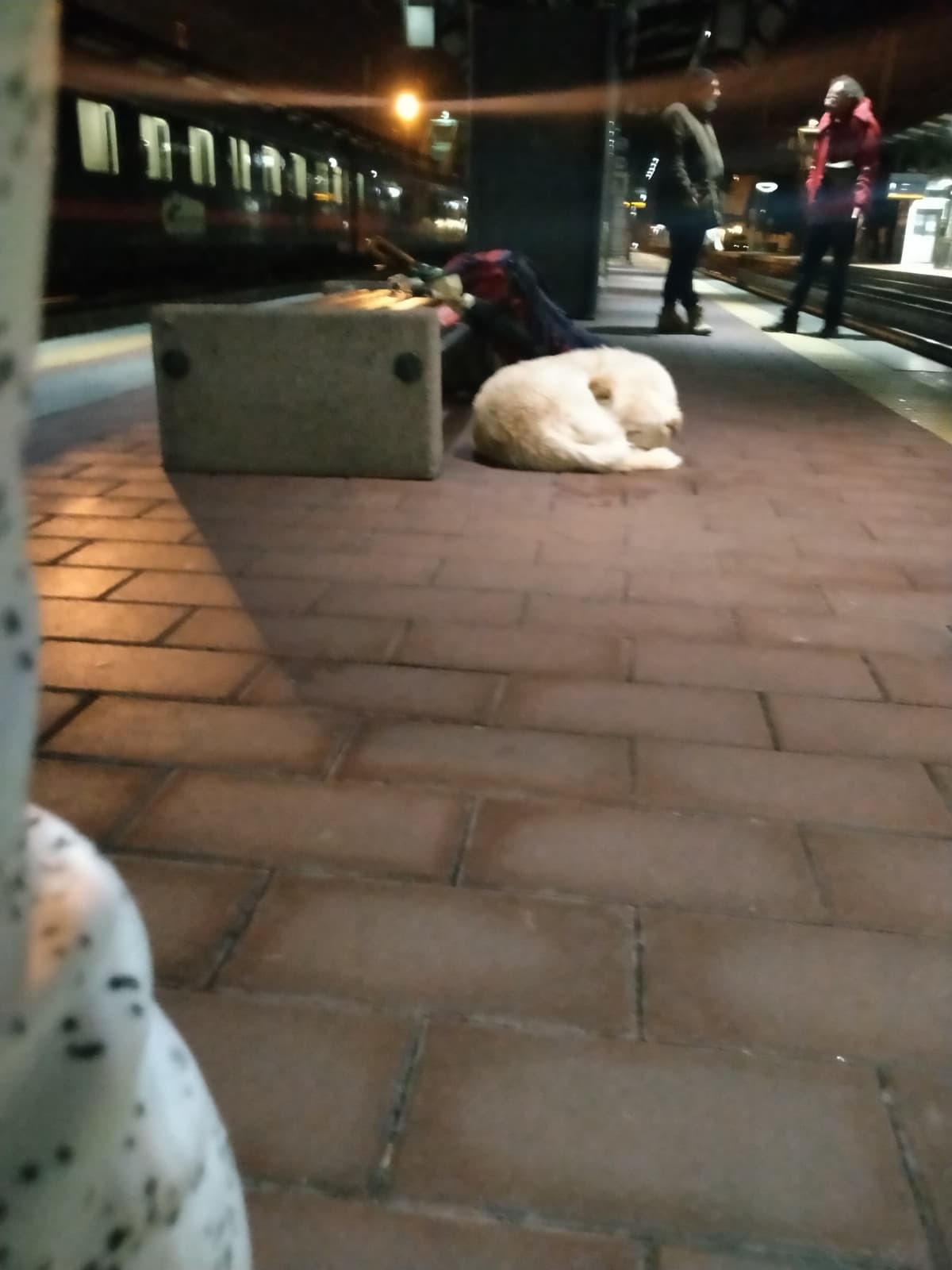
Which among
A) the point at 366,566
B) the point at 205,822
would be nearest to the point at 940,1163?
the point at 205,822

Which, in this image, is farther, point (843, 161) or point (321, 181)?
point (321, 181)

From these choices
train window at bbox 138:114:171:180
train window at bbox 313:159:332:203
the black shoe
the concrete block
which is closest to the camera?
the concrete block

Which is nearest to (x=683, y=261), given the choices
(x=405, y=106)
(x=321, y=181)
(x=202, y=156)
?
(x=202, y=156)

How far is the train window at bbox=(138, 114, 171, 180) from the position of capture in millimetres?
10844

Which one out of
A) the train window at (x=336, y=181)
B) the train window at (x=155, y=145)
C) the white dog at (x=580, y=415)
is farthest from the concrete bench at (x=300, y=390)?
the train window at (x=336, y=181)

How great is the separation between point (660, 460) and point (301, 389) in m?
1.63

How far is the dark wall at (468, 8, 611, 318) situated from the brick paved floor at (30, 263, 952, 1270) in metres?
7.63

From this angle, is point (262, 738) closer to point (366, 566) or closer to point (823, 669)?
point (366, 566)

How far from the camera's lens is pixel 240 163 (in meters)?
13.5

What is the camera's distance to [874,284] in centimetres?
2048

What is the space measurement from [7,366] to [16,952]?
315mm

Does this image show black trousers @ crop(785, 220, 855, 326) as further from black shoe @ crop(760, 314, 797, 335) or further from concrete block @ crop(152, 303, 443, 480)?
concrete block @ crop(152, 303, 443, 480)

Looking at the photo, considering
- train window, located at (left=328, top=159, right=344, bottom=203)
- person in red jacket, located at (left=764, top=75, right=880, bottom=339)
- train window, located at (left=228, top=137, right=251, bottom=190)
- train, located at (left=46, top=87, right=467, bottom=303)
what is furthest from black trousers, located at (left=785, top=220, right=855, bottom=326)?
train window, located at (left=328, top=159, right=344, bottom=203)

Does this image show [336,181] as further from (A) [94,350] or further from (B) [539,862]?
(B) [539,862]
